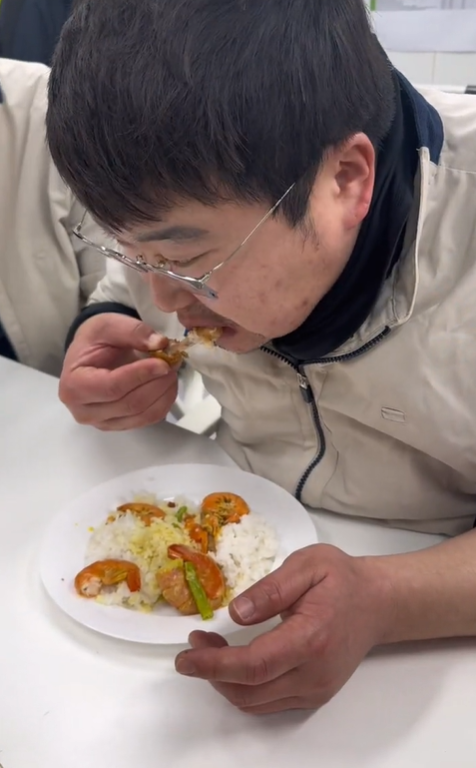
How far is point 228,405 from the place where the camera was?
114cm

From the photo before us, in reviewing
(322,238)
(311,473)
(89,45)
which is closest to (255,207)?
(322,238)

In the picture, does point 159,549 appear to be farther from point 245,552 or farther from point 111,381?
point 111,381

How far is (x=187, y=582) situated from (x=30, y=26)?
4.52 ft

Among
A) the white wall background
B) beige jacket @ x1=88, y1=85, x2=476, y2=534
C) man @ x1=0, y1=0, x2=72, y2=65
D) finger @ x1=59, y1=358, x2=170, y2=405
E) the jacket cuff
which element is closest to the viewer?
beige jacket @ x1=88, y1=85, x2=476, y2=534

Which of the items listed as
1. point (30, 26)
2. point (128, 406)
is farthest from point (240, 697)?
point (30, 26)

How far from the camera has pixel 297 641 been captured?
70 cm

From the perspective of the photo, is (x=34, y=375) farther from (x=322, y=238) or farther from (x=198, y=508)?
(x=322, y=238)

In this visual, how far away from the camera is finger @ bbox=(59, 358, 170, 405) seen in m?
1.08

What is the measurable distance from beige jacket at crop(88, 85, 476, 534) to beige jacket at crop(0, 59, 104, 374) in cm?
50

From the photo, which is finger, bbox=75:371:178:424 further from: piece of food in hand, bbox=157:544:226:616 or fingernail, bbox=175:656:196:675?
fingernail, bbox=175:656:196:675

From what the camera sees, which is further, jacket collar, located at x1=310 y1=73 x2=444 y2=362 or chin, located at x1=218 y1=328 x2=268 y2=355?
chin, located at x1=218 y1=328 x2=268 y2=355

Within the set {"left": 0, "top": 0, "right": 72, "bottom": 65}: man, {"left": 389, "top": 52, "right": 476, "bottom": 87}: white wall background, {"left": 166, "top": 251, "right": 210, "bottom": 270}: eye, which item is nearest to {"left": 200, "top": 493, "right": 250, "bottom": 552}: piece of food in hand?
{"left": 166, "top": 251, "right": 210, "bottom": 270}: eye

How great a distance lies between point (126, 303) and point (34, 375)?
23 centimetres

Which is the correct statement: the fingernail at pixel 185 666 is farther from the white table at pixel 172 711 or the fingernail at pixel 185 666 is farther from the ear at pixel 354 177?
the ear at pixel 354 177
